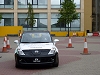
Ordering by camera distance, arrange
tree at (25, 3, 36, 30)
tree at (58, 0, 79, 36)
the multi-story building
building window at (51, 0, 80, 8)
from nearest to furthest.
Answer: tree at (58, 0, 79, 36) → tree at (25, 3, 36, 30) → the multi-story building → building window at (51, 0, 80, 8)

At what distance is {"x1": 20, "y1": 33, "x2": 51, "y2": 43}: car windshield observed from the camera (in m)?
11.5

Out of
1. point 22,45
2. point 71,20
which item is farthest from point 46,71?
point 71,20

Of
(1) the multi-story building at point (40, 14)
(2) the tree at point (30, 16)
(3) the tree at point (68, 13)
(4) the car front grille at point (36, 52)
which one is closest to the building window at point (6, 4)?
(1) the multi-story building at point (40, 14)

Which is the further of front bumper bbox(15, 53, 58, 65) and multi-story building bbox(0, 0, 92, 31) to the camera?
multi-story building bbox(0, 0, 92, 31)

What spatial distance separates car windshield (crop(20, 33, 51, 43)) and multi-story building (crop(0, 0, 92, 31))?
4253 cm

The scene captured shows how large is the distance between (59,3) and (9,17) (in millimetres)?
10868

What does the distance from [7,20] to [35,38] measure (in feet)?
145

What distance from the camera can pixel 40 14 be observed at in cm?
5475

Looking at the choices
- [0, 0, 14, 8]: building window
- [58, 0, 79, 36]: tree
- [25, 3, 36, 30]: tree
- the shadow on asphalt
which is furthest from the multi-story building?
the shadow on asphalt

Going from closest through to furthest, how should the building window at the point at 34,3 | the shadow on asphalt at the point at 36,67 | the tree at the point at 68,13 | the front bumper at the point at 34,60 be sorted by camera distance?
1. the front bumper at the point at 34,60
2. the shadow on asphalt at the point at 36,67
3. the tree at the point at 68,13
4. the building window at the point at 34,3

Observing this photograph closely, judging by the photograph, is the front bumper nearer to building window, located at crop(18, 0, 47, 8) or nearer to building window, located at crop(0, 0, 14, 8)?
building window, located at crop(18, 0, 47, 8)

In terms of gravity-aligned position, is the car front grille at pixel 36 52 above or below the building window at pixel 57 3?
below

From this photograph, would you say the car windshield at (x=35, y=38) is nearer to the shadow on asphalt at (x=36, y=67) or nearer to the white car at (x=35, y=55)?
the white car at (x=35, y=55)

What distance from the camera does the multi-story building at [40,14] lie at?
54.4 meters
